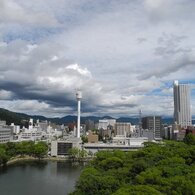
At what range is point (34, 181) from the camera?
19531mm

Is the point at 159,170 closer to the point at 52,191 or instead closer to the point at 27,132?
the point at 52,191

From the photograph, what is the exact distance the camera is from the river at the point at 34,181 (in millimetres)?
16406

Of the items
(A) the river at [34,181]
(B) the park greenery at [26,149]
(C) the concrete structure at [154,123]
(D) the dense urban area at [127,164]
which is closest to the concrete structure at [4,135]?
(D) the dense urban area at [127,164]

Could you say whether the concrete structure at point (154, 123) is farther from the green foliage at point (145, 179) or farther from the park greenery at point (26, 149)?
the green foliage at point (145, 179)

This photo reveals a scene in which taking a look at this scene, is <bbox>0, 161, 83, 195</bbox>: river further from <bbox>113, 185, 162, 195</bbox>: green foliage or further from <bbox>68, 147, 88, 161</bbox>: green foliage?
<bbox>113, 185, 162, 195</bbox>: green foliage

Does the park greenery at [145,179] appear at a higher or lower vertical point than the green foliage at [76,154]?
higher

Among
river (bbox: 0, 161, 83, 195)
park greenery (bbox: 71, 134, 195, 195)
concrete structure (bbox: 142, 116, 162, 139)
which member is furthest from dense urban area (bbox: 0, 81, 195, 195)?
concrete structure (bbox: 142, 116, 162, 139)

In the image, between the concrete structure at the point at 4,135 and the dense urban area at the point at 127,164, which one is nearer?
the dense urban area at the point at 127,164

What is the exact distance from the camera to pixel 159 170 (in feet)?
37.0

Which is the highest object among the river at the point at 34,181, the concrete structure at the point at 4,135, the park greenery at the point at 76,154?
the concrete structure at the point at 4,135

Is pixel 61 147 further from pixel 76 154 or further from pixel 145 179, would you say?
pixel 145 179

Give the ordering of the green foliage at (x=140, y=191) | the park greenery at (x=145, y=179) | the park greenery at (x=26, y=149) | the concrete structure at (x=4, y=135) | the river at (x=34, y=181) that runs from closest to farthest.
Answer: the green foliage at (x=140, y=191)
the park greenery at (x=145, y=179)
the river at (x=34, y=181)
the park greenery at (x=26, y=149)
the concrete structure at (x=4, y=135)

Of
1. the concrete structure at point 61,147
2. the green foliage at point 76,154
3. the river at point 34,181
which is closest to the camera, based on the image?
the river at point 34,181

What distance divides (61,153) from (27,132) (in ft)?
56.7
